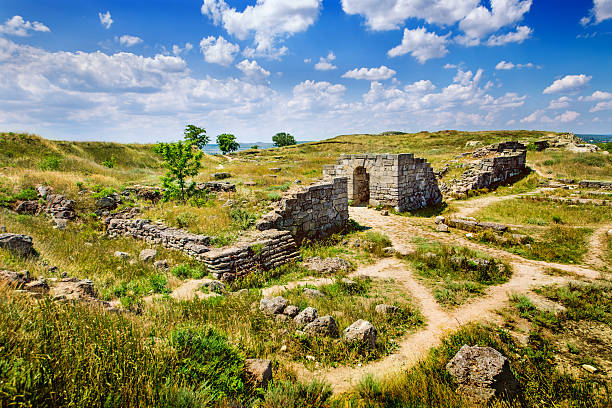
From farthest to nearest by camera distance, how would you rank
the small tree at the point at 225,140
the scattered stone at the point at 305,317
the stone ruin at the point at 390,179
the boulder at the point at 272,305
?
the small tree at the point at 225,140 → the stone ruin at the point at 390,179 → the boulder at the point at 272,305 → the scattered stone at the point at 305,317

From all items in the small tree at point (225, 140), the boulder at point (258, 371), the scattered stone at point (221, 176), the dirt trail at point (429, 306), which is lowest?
the dirt trail at point (429, 306)

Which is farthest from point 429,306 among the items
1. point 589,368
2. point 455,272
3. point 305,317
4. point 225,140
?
point 225,140

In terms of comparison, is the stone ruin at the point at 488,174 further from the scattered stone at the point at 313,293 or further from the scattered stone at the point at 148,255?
the scattered stone at the point at 148,255

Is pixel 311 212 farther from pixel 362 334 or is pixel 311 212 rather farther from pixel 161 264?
pixel 362 334

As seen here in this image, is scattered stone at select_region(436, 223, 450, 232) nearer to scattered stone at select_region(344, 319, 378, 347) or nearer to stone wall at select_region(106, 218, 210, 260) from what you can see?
scattered stone at select_region(344, 319, 378, 347)

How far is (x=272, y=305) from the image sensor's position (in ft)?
19.6

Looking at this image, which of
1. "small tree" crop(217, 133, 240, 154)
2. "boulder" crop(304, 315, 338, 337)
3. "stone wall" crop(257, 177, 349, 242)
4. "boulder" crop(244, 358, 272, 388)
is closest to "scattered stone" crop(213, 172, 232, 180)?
"stone wall" crop(257, 177, 349, 242)

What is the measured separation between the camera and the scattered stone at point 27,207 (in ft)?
43.0

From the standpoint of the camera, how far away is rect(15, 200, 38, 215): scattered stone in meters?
13.1

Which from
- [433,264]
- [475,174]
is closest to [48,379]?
[433,264]

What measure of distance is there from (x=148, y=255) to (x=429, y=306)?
792cm

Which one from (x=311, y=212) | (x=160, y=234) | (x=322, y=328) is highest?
(x=311, y=212)

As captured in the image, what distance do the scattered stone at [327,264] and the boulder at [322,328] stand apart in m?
3.42

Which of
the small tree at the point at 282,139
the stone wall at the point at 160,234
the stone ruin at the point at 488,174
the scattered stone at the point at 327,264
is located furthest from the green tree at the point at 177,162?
the small tree at the point at 282,139
